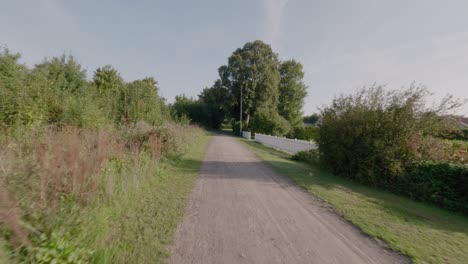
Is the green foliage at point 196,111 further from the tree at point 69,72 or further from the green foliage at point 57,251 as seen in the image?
the green foliage at point 57,251

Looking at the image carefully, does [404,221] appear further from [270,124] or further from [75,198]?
[270,124]

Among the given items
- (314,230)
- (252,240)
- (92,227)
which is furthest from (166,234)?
(314,230)

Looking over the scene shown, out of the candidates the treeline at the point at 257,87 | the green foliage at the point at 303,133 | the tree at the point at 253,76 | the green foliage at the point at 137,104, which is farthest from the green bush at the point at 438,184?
the tree at the point at 253,76

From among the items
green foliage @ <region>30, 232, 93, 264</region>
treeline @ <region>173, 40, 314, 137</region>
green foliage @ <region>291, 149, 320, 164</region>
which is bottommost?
green foliage @ <region>30, 232, 93, 264</region>

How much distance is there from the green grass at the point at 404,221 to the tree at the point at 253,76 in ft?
103

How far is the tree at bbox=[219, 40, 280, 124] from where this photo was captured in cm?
3719

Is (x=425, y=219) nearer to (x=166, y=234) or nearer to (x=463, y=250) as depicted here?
(x=463, y=250)

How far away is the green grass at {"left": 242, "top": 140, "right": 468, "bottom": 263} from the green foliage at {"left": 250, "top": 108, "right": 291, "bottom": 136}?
21.5 meters

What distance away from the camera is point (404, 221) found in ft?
14.7

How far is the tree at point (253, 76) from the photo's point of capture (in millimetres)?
37188

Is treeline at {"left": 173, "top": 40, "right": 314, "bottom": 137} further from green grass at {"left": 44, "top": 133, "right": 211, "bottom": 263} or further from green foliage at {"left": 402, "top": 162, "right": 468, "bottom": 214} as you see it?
green grass at {"left": 44, "top": 133, "right": 211, "bottom": 263}

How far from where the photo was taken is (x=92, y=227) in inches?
114

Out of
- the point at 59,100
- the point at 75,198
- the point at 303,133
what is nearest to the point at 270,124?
the point at 303,133

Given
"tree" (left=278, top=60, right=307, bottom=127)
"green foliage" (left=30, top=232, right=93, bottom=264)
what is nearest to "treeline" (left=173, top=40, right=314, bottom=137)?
"tree" (left=278, top=60, right=307, bottom=127)
